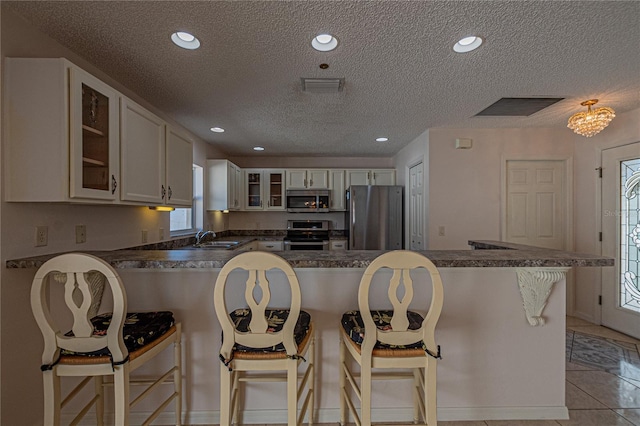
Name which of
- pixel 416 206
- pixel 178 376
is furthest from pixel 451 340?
pixel 416 206

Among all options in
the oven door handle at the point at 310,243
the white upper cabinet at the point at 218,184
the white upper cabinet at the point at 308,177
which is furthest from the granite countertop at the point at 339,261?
the white upper cabinet at the point at 308,177

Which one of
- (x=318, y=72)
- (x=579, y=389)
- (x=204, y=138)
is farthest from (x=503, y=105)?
(x=204, y=138)

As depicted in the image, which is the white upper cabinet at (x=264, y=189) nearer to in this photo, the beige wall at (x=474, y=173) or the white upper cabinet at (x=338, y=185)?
the white upper cabinet at (x=338, y=185)

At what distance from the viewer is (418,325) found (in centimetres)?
148

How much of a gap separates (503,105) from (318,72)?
1.87m

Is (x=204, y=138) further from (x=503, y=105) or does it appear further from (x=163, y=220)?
(x=503, y=105)

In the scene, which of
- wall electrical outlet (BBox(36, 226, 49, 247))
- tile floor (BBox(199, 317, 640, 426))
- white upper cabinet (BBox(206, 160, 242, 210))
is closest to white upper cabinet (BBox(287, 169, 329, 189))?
white upper cabinet (BBox(206, 160, 242, 210))

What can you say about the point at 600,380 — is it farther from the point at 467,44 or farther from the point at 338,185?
the point at 338,185

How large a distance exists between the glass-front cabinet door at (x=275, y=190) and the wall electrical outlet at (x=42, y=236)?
3419 millimetres

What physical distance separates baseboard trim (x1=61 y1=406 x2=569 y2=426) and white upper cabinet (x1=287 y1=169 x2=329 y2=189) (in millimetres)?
3591

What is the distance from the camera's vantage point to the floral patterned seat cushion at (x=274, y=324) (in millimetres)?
1338

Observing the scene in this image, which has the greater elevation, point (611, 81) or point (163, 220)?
point (611, 81)

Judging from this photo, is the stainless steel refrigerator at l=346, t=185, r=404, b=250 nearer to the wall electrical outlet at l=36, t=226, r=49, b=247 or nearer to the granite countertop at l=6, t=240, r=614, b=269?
the granite countertop at l=6, t=240, r=614, b=269

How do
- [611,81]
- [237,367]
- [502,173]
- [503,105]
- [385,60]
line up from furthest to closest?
[502,173], [503,105], [611,81], [385,60], [237,367]
